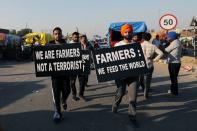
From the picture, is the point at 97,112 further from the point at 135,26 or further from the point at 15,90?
the point at 135,26

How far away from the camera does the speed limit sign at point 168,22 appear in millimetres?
16859

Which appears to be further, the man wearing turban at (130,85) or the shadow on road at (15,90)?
the shadow on road at (15,90)

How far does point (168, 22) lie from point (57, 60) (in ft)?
30.4

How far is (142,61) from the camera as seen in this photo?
834 cm

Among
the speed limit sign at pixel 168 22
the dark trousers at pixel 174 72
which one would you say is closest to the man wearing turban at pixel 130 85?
the dark trousers at pixel 174 72

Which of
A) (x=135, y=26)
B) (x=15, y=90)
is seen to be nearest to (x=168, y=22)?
(x=135, y=26)

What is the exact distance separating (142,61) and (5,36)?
27.5 m

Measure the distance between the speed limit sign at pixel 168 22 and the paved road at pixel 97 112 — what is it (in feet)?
13.5

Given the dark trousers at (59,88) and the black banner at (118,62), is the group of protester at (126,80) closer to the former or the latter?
the dark trousers at (59,88)

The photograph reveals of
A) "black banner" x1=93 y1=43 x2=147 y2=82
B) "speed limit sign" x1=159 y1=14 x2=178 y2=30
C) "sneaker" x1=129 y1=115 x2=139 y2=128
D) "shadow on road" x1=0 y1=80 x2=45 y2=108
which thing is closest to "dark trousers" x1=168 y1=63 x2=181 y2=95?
"black banner" x1=93 y1=43 x2=147 y2=82

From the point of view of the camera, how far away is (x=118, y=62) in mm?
8375

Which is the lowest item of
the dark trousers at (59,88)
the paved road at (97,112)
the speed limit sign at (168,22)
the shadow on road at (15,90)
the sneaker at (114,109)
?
the shadow on road at (15,90)

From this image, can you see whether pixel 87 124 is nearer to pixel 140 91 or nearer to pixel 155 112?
pixel 155 112

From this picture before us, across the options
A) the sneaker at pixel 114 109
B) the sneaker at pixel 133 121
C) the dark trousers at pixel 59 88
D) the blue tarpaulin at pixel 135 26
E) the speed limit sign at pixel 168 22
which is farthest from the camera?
the blue tarpaulin at pixel 135 26
